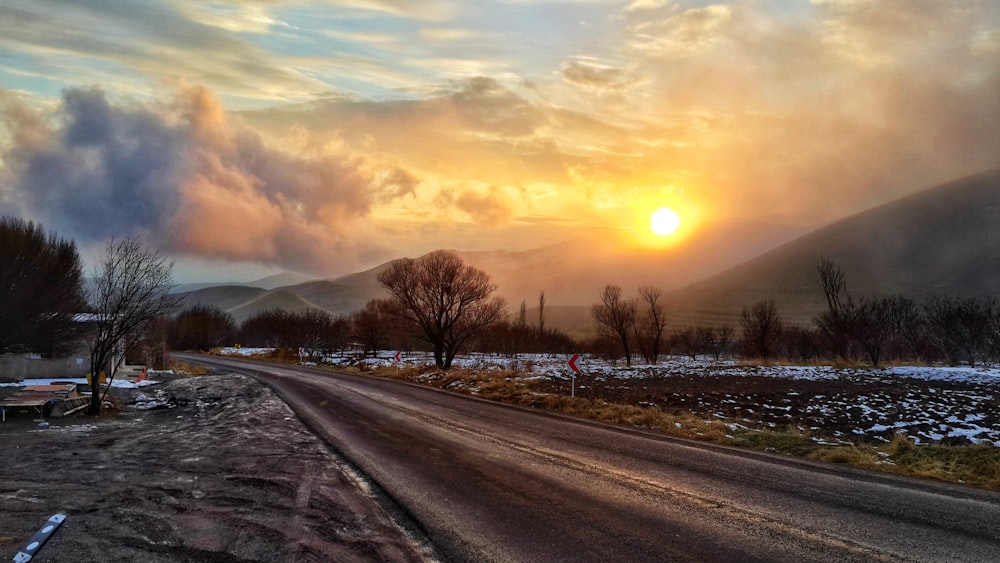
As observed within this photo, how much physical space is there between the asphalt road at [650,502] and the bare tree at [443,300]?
31572mm

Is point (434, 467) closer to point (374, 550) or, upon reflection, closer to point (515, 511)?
point (515, 511)

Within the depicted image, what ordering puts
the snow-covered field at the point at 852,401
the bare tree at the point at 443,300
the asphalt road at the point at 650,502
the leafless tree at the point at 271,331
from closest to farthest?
the asphalt road at the point at 650,502
the snow-covered field at the point at 852,401
the bare tree at the point at 443,300
the leafless tree at the point at 271,331

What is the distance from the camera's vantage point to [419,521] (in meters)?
6.48

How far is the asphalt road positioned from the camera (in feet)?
18.3

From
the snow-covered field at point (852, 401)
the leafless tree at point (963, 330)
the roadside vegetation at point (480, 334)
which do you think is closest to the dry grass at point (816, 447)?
the roadside vegetation at point (480, 334)

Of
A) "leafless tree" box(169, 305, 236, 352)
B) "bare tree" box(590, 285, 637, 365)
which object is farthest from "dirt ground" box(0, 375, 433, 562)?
"leafless tree" box(169, 305, 236, 352)

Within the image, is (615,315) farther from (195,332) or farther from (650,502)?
(195,332)

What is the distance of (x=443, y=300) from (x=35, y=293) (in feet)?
85.6

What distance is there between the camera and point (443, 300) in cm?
4522

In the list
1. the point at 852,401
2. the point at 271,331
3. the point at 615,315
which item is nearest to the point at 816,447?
the point at 852,401

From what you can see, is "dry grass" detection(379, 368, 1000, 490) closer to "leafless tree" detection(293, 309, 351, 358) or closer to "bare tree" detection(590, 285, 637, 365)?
"bare tree" detection(590, 285, 637, 365)

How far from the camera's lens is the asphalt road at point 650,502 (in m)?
5.58

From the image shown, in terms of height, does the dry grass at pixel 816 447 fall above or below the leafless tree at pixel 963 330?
below

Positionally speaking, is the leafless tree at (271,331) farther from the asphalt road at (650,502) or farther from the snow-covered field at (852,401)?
the asphalt road at (650,502)
